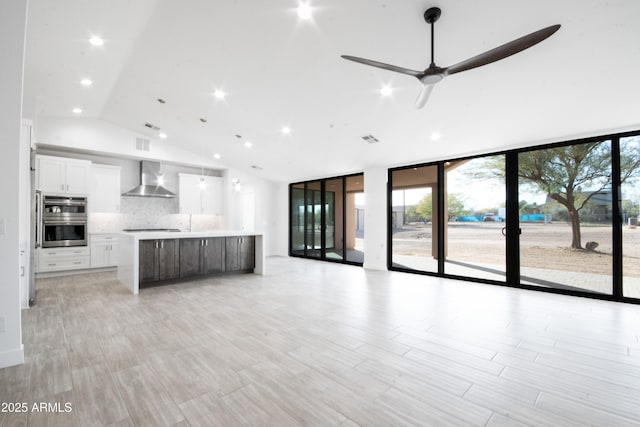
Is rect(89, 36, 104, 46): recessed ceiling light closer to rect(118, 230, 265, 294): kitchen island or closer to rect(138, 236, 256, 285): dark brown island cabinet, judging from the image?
rect(118, 230, 265, 294): kitchen island

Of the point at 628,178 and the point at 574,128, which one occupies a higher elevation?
the point at 574,128

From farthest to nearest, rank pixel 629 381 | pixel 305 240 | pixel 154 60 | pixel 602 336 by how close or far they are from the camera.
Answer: pixel 305 240 → pixel 154 60 → pixel 602 336 → pixel 629 381

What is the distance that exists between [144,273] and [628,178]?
24.7ft

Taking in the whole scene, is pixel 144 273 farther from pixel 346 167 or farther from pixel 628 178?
pixel 628 178

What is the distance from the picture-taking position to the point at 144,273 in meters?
4.79

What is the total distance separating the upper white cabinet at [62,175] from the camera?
5.77 meters

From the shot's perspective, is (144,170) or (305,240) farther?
(305,240)

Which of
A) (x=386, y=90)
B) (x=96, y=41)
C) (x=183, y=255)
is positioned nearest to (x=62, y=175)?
(x=183, y=255)

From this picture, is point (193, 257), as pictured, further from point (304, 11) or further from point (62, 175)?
point (304, 11)

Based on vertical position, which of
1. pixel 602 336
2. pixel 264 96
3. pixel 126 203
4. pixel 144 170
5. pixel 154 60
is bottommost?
pixel 602 336

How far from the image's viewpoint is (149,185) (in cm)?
734

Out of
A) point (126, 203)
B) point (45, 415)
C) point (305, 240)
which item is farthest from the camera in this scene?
point (305, 240)

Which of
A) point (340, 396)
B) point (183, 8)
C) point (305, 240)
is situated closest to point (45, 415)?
point (340, 396)

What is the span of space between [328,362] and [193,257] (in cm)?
385
